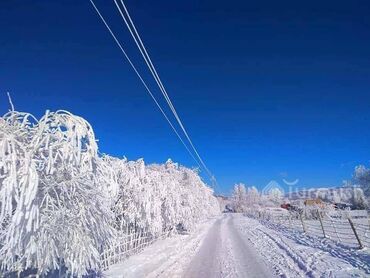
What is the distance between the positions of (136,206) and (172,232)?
965 centimetres

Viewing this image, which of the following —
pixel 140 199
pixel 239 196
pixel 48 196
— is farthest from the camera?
pixel 239 196

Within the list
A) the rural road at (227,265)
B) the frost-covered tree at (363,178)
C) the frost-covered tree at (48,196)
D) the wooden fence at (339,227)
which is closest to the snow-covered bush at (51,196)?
the frost-covered tree at (48,196)

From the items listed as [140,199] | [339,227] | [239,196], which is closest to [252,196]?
[239,196]

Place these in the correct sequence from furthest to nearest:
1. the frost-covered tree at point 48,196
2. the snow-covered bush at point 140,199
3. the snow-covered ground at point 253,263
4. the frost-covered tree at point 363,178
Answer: the frost-covered tree at point 363,178
the snow-covered bush at point 140,199
the snow-covered ground at point 253,263
the frost-covered tree at point 48,196

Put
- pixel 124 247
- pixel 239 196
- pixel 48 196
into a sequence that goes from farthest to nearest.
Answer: pixel 239 196, pixel 124 247, pixel 48 196

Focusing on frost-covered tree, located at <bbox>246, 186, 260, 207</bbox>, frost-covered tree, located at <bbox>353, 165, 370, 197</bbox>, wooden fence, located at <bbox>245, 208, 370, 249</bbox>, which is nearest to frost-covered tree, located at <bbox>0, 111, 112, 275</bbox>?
wooden fence, located at <bbox>245, 208, 370, 249</bbox>

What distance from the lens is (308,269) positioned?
36.5ft

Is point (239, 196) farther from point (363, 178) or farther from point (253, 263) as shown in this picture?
point (253, 263)

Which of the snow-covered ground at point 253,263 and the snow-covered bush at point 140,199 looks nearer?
the snow-covered ground at point 253,263

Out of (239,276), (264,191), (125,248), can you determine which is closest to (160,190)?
(125,248)

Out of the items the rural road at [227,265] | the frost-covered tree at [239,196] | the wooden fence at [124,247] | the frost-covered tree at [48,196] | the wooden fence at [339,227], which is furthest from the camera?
the frost-covered tree at [239,196]

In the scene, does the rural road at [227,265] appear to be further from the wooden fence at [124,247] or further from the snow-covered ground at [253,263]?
the wooden fence at [124,247]

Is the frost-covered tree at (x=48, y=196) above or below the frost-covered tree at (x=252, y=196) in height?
below

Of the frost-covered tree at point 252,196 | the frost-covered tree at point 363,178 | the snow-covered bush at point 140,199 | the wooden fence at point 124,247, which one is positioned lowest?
the wooden fence at point 124,247
